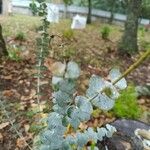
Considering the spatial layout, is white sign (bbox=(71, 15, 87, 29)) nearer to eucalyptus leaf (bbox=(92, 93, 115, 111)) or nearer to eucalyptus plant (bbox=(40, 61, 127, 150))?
eucalyptus plant (bbox=(40, 61, 127, 150))

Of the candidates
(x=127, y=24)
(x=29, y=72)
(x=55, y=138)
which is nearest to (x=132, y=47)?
(x=127, y=24)

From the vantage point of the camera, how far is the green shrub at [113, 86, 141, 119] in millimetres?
4536

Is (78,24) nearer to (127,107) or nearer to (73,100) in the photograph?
(127,107)

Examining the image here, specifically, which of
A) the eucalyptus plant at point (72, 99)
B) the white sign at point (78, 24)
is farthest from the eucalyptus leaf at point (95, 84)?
the white sign at point (78, 24)

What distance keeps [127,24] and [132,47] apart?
20.5 inches

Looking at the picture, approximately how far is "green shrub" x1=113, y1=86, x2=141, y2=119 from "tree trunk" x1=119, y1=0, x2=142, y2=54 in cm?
390

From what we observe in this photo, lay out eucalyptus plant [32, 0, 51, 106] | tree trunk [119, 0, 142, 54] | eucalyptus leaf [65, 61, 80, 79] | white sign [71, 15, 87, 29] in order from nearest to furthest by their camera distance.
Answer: eucalyptus leaf [65, 61, 80, 79], eucalyptus plant [32, 0, 51, 106], tree trunk [119, 0, 142, 54], white sign [71, 15, 87, 29]

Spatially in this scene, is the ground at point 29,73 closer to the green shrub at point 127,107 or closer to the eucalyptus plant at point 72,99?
the green shrub at point 127,107

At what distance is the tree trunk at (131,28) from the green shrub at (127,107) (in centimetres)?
390

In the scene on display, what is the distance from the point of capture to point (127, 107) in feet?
15.3

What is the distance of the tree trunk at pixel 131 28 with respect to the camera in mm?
8688

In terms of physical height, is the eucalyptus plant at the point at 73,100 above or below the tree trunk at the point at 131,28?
above

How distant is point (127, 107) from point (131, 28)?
457cm

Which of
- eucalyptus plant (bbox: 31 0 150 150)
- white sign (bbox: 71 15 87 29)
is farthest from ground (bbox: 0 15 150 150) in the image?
white sign (bbox: 71 15 87 29)
